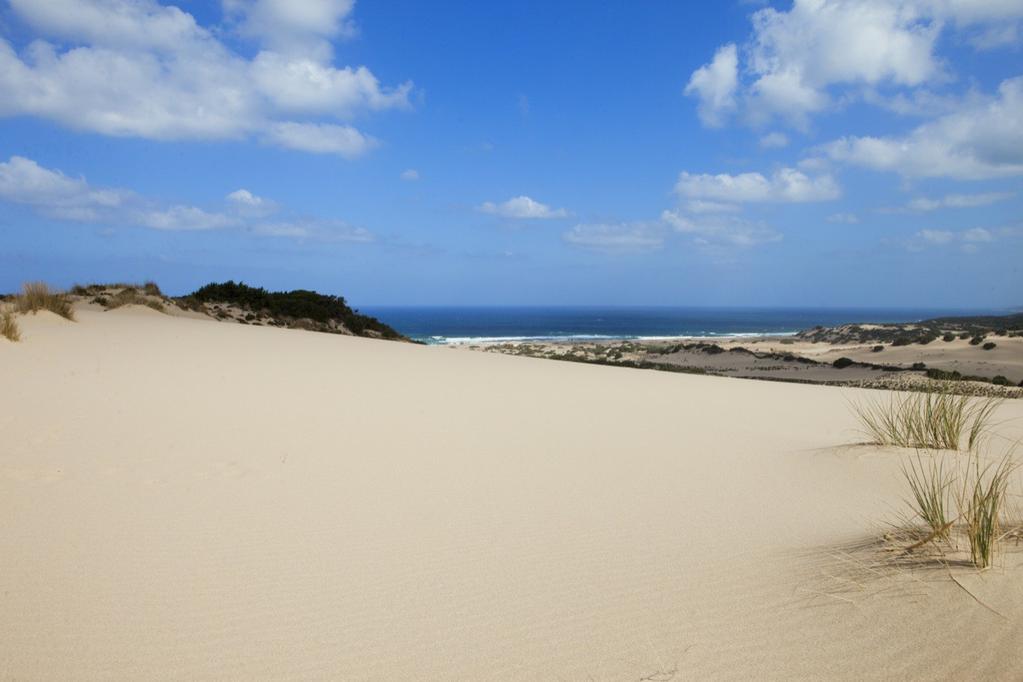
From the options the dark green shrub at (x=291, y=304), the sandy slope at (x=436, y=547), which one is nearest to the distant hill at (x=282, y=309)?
the dark green shrub at (x=291, y=304)

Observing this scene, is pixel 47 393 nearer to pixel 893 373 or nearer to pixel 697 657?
pixel 697 657

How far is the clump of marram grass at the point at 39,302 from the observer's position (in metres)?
8.66

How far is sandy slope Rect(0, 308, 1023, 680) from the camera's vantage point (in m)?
1.80

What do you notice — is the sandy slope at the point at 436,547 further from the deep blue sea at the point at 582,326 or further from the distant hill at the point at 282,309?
the deep blue sea at the point at 582,326

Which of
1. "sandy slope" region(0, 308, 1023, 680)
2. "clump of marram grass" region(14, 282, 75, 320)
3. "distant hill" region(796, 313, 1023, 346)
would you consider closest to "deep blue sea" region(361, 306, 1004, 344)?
"distant hill" region(796, 313, 1023, 346)

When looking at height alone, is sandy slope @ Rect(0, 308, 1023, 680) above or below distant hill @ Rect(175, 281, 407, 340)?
below

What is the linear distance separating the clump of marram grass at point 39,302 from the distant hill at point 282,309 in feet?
23.8

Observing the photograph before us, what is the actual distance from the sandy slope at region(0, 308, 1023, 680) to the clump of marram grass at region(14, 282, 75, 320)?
13.1 feet

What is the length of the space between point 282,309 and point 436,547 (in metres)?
17.5

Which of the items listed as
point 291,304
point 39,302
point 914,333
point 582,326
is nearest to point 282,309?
point 291,304

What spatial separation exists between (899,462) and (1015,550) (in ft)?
7.76

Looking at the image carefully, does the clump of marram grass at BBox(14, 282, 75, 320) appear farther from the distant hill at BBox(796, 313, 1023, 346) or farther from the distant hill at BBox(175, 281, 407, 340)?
the distant hill at BBox(796, 313, 1023, 346)

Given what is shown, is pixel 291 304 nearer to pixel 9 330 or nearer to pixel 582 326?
pixel 9 330

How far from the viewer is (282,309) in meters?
18.6
